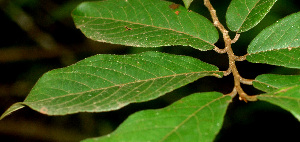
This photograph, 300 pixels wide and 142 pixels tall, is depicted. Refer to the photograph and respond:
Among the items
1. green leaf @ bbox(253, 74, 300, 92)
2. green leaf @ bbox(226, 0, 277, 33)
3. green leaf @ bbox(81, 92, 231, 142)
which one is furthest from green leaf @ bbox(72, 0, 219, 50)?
green leaf @ bbox(81, 92, 231, 142)

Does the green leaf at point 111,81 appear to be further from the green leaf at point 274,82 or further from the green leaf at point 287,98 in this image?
the green leaf at point 287,98

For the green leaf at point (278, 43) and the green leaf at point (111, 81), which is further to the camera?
the green leaf at point (278, 43)

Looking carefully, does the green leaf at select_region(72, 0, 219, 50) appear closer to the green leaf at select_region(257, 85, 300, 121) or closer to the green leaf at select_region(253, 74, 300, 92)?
the green leaf at select_region(253, 74, 300, 92)

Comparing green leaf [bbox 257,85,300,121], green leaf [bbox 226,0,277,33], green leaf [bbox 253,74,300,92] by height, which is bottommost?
green leaf [bbox 253,74,300,92]

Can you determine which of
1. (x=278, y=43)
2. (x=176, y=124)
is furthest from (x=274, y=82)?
(x=176, y=124)

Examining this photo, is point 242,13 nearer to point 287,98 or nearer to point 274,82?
point 274,82

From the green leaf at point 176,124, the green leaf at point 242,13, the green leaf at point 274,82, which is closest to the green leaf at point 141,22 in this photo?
the green leaf at point 242,13

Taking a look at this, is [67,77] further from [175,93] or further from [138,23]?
[175,93]
